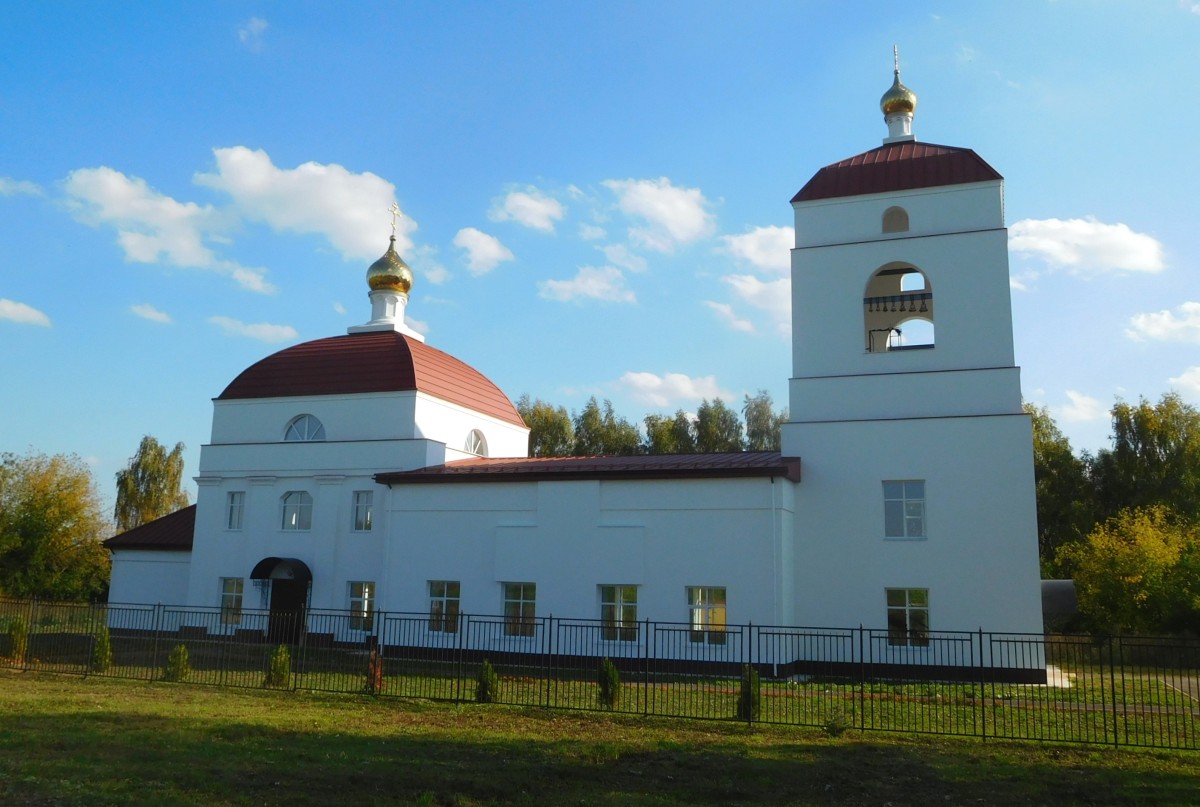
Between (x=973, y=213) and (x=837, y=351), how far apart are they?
166 inches

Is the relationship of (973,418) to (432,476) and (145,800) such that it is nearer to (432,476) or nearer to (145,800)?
(432,476)

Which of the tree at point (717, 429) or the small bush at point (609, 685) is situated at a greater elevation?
the tree at point (717, 429)

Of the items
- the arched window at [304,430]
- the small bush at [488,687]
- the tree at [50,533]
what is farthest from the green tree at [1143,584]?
the tree at [50,533]

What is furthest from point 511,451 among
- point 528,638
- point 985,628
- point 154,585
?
point 985,628

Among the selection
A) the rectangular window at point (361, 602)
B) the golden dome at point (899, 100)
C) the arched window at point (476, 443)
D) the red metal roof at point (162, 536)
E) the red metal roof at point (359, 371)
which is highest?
the golden dome at point (899, 100)

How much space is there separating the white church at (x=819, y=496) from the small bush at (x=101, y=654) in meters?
3.11

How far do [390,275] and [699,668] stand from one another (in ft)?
53.7

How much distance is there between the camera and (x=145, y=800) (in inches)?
316

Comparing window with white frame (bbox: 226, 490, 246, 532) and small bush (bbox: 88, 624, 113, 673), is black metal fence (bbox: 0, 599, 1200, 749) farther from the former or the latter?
window with white frame (bbox: 226, 490, 246, 532)

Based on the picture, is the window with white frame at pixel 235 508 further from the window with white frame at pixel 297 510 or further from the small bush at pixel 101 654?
the small bush at pixel 101 654

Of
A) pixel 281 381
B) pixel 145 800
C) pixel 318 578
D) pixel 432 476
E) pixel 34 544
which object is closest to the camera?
pixel 145 800

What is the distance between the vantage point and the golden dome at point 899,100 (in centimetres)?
2345

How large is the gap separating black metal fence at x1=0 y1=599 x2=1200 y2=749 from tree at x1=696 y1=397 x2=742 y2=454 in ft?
82.9

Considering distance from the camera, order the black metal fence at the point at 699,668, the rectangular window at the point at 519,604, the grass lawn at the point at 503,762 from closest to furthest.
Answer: the grass lawn at the point at 503,762, the black metal fence at the point at 699,668, the rectangular window at the point at 519,604
